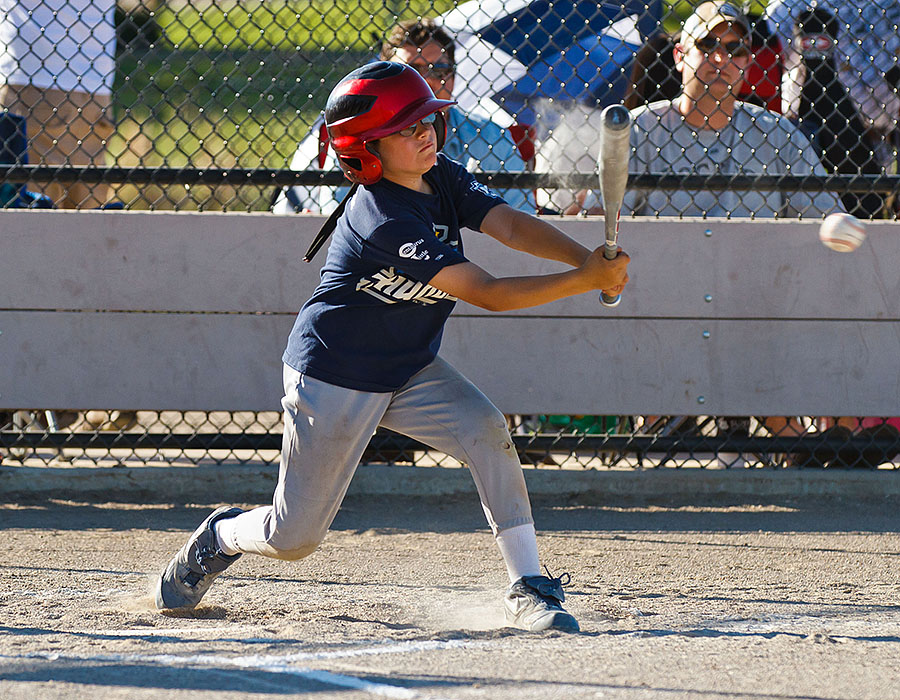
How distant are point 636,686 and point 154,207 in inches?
147

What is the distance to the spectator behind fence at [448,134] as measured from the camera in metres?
5.44

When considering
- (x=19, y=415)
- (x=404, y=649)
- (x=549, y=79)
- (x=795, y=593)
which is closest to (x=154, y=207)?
(x=19, y=415)

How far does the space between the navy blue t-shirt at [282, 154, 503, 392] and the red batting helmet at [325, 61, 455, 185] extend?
0.46ft

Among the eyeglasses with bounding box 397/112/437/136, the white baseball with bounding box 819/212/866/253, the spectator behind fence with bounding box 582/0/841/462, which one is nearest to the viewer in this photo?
the eyeglasses with bounding box 397/112/437/136

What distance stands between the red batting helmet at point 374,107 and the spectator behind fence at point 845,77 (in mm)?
3114

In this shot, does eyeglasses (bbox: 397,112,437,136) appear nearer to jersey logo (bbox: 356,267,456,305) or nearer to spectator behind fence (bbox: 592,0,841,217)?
jersey logo (bbox: 356,267,456,305)

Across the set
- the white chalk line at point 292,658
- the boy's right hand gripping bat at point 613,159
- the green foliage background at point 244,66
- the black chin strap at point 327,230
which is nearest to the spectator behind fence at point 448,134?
the green foliage background at point 244,66

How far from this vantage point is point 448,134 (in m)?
5.54

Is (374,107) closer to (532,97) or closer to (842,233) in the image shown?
(842,233)

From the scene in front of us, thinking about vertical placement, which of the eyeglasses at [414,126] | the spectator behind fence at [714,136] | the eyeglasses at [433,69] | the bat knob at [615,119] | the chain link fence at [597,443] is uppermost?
the bat knob at [615,119]

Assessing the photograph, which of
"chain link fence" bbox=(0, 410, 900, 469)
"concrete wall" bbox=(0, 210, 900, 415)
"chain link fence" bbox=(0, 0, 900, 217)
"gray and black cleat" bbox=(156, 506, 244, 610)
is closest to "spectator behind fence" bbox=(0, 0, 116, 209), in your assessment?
"chain link fence" bbox=(0, 0, 900, 217)

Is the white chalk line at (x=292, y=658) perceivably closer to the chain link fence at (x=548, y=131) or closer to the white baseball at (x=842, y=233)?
the white baseball at (x=842, y=233)

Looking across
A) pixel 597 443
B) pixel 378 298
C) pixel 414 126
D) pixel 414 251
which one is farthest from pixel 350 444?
pixel 597 443

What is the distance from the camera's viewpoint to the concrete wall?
5.31 meters
